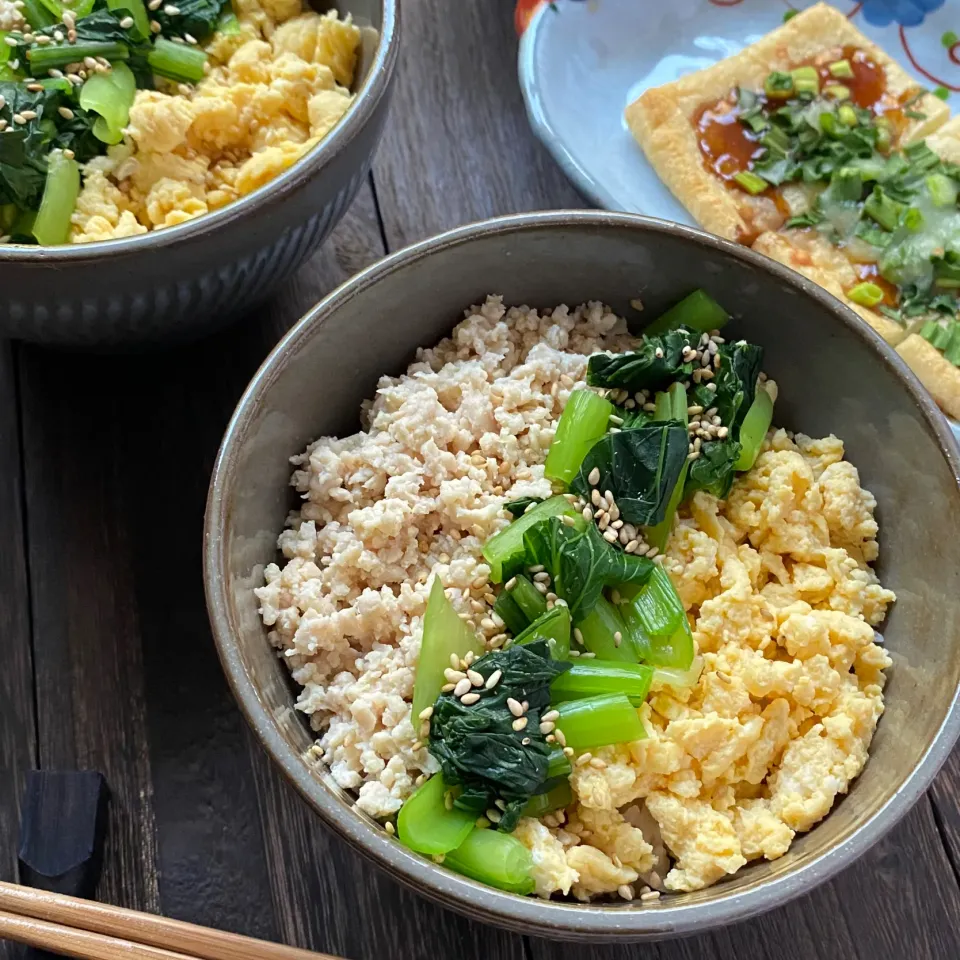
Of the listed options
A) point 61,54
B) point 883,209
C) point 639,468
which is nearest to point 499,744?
point 639,468

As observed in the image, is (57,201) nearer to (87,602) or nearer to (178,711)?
(87,602)

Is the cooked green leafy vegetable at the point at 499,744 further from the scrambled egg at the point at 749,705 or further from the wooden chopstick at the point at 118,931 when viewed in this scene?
the wooden chopstick at the point at 118,931

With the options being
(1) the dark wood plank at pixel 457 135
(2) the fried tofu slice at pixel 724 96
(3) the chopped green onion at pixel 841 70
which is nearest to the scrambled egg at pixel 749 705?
(2) the fried tofu slice at pixel 724 96

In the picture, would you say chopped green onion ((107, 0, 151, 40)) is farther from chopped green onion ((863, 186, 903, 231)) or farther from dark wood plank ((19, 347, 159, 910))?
chopped green onion ((863, 186, 903, 231))

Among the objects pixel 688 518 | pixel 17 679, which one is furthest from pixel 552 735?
pixel 17 679

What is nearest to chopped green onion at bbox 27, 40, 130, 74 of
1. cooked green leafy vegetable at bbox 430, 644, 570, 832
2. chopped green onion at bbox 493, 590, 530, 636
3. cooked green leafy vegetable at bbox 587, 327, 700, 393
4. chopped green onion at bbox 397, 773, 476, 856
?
cooked green leafy vegetable at bbox 587, 327, 700, 393
